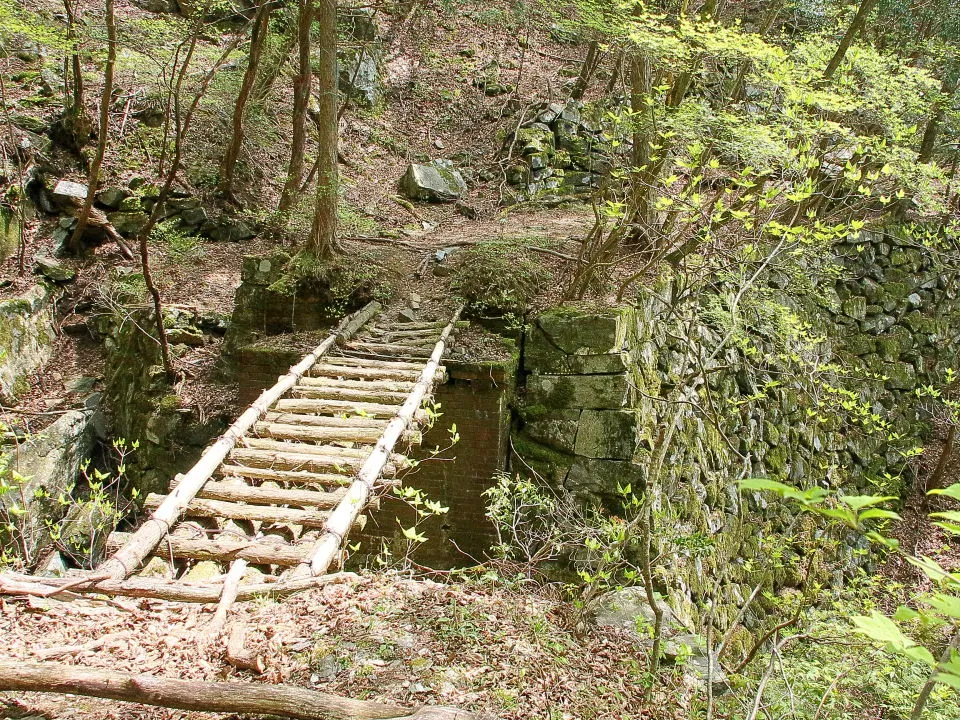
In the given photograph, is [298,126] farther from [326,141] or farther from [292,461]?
[292,461]

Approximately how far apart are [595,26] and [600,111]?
576 cm

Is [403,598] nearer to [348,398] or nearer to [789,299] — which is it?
[348,398]

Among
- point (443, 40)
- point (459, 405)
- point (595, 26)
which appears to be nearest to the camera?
point (459, 405)

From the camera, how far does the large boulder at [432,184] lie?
508 inches

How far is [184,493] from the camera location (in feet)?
12.5

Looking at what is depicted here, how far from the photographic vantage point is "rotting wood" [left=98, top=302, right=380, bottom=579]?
10.5ft

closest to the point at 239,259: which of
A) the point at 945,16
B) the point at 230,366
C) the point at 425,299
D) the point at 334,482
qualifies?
the point at 230,366

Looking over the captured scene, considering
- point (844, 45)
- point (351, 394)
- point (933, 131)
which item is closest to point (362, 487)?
point (351, 394)

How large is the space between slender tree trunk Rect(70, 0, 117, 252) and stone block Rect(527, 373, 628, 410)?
6.79 metres

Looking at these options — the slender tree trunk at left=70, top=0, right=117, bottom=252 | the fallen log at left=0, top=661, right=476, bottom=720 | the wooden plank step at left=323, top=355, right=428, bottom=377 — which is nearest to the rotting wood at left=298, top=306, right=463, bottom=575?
the wooden plank step at left=323, top=355, right=428, bottom=377

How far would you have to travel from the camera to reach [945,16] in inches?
443

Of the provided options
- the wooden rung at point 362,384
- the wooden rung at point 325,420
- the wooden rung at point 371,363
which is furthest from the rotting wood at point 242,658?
the wooden rung at point 371,363

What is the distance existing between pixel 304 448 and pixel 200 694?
2461 millimetres

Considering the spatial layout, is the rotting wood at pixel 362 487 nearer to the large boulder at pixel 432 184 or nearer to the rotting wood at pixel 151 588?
the rotting wood at pixel 151 588
